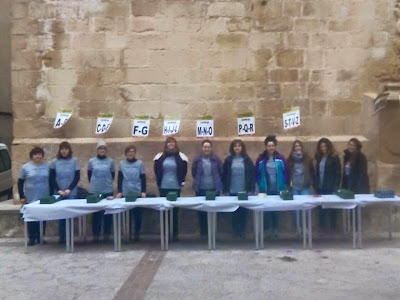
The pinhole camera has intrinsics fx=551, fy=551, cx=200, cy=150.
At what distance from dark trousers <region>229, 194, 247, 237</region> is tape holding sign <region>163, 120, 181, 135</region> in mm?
1785

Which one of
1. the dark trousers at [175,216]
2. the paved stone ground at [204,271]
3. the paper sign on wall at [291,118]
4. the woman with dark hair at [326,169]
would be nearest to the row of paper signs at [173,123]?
the paper sign on wall at [291,118]

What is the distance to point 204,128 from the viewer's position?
30.3 feet

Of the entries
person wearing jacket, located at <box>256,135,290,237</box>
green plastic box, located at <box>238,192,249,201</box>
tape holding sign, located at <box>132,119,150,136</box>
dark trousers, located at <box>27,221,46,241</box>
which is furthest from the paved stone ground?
tape holding sign, located at <box>132,119,150,136</box>

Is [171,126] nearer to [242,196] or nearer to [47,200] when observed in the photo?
[242,196]

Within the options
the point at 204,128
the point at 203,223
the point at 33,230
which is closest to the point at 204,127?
the point at 204,128

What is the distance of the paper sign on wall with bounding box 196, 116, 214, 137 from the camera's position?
923 cm

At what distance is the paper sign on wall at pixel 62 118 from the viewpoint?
30.2 ft

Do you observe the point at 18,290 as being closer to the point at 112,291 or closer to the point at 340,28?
the point at 112,291

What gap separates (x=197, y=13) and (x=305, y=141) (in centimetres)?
281

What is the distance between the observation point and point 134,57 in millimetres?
9266

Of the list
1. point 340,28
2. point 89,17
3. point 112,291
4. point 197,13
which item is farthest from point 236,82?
point 112,291

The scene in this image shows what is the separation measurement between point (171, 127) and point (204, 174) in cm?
134

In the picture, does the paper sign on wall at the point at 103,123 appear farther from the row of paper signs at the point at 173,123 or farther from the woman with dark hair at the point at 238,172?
the woman with dark hair at the point at 238,172

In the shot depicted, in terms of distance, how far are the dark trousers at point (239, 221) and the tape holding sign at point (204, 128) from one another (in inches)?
60.0
